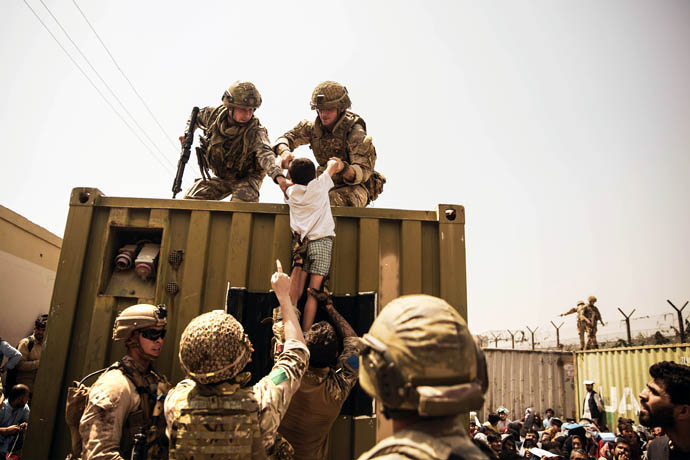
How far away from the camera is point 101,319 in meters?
3.08

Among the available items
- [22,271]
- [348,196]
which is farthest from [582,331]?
[22,271]

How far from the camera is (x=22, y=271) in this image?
6.90 m

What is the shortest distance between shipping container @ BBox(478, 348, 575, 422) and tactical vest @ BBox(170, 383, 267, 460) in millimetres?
13214

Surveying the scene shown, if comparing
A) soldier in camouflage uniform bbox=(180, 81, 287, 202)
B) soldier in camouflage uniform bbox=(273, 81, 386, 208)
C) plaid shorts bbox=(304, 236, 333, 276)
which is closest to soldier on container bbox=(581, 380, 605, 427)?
soldier in camouflage uniform bbox=(273, 81, 386, 208)

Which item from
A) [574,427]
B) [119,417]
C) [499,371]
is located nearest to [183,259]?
[119,417]

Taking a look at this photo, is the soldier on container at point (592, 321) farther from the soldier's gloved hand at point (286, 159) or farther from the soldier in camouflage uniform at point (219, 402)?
the soldier in camouflage uniform at point (219, 402)

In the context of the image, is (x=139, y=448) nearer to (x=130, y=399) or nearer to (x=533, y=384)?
(x=130, y=399)

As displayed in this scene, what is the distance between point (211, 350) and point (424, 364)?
1.00 meters

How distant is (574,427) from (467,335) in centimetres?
836

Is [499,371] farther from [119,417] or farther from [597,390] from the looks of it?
[119,417]

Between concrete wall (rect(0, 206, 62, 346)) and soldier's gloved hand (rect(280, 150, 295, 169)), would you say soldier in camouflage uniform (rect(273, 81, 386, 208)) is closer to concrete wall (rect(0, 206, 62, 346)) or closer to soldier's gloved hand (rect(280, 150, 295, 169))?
soldier's gloved hand (rect(280, 150, 295, 169))

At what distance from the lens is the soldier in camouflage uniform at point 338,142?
13.8 ft

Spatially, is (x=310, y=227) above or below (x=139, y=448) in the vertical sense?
above

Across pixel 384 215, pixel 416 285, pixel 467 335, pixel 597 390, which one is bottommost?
pixel 597 390
